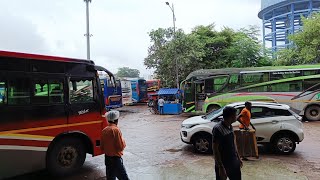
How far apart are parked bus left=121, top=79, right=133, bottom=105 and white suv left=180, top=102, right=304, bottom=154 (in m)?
20.8


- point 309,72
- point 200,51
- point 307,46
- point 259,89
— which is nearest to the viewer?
point 309,72

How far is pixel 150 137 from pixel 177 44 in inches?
584

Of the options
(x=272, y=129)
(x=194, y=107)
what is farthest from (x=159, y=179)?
(x=194, y=107)

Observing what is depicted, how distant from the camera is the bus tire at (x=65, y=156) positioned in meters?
6.52

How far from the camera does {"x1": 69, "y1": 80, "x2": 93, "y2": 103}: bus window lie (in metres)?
6.93

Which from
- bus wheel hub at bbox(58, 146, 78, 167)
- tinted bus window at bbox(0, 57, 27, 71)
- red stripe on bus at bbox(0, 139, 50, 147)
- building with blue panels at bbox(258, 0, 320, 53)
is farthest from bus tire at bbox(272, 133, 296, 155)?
building with blue panels at bbox(258, 0, 320, 53)

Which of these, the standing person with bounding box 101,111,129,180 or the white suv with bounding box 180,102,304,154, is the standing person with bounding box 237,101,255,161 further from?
the standing person with bounding box 101,111,129,180

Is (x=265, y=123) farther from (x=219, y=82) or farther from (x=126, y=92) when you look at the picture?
(x=126, y=92)

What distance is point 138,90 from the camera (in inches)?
1307

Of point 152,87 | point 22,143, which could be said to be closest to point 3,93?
point 22,143

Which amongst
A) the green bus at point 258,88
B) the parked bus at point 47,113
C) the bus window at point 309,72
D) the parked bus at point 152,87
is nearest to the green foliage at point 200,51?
the parked bus at point 152,87

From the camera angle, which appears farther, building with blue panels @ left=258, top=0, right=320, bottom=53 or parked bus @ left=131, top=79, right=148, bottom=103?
building with blue panels @ left=258, top=0, right=320, bottom=53

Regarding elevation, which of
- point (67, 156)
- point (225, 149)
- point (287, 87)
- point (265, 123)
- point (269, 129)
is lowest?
point (67, 156)

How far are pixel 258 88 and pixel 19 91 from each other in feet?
49.7
